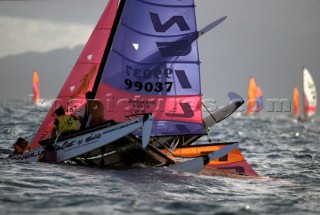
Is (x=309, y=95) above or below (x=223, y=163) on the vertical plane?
above

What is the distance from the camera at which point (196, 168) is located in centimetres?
1476

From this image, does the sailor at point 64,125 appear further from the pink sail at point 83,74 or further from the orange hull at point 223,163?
the orange hull at point 223,163

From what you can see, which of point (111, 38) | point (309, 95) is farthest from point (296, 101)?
point (111, 38)

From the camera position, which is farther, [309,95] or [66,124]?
[309,95]

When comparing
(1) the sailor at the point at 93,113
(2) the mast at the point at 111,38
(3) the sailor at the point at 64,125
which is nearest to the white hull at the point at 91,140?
(3) the sailor at the point at 64,125

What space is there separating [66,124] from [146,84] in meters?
2.65

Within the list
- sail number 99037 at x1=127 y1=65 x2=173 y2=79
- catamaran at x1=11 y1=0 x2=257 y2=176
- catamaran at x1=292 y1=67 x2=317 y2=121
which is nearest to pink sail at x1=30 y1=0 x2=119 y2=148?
catamaran at x1=11 y1=0 x2=257 y2=176

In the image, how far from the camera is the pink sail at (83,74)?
16.8 metres

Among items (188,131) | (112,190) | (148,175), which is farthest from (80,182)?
(188,131)

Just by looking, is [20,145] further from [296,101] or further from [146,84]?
[296,101]

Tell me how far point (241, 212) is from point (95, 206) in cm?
253

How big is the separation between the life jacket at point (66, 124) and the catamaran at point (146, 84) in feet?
1.00

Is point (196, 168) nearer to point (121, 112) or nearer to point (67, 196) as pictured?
point (121, 112)

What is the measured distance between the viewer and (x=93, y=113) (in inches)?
589
